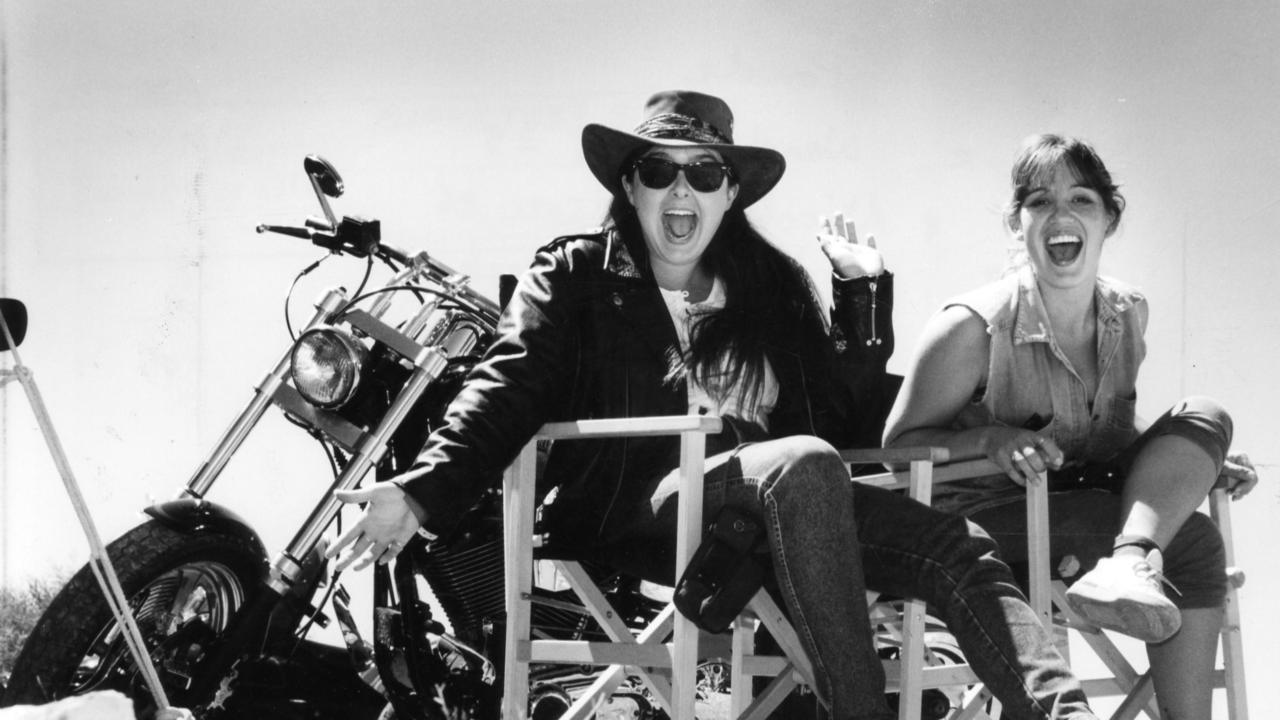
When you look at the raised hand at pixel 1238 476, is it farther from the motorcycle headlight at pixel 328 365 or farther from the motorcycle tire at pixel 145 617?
the motorcycle tire at pixel 145 617

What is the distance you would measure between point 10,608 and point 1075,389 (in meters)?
2.94

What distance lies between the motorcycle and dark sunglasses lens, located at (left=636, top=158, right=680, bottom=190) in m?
0.46

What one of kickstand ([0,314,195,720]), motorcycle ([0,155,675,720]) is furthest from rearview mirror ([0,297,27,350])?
motorcycle ([0,155,675,720])

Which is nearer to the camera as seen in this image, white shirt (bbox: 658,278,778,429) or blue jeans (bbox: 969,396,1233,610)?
blue jeans (bbox: 969,396,1233,610)

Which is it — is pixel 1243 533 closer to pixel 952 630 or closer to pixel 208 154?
pixel 952 630

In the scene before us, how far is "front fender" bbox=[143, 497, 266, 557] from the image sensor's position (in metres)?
2.46

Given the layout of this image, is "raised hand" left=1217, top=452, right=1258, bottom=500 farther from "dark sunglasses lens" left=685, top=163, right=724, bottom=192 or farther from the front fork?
the front fork

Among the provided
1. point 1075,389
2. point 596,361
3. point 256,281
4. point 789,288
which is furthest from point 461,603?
point 256,281

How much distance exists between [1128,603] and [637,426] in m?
0.74

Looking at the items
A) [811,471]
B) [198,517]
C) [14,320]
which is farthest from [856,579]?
[14,320]

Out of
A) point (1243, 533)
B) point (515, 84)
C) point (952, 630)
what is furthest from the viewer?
point (515, 84)

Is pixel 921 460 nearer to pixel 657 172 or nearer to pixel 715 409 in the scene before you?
pixel 715 409

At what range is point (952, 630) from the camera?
6.24 ft

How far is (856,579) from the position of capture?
6.15 ft
